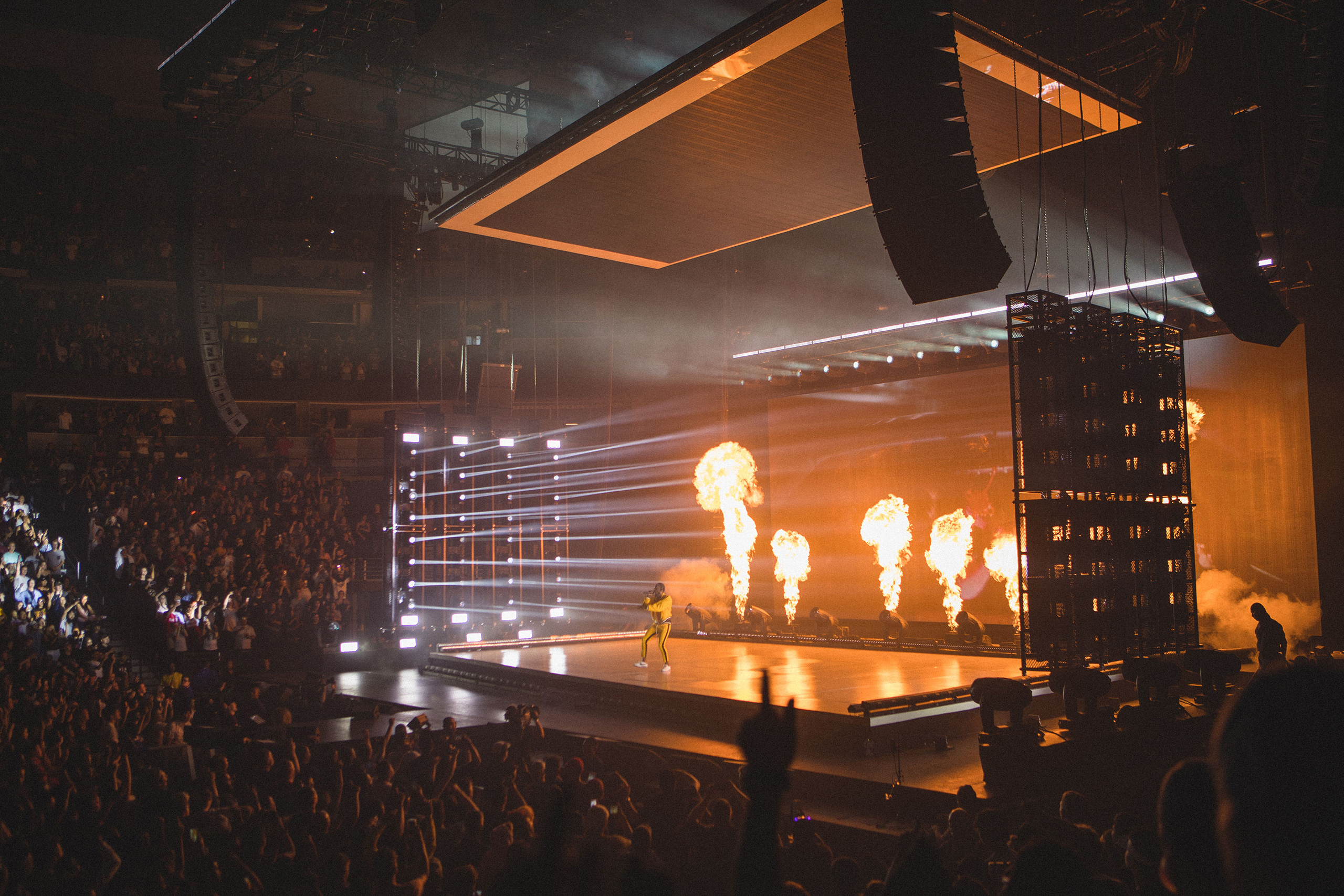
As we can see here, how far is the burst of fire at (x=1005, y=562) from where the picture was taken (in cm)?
1892

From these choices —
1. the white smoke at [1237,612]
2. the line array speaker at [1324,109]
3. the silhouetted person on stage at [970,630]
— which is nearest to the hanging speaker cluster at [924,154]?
the line array speaker at [1324,109]

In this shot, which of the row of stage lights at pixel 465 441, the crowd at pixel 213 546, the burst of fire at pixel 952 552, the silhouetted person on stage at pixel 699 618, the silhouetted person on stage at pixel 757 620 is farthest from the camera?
the silhouetted person on stage at pixel 699 618

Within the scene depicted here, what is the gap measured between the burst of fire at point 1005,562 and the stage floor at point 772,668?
7.03 feet

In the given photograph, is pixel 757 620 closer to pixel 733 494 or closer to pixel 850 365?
pixel 733 494

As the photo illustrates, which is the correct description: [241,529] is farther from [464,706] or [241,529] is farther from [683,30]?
[683,30]

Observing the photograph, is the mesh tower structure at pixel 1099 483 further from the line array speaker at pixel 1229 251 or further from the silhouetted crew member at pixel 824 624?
the silhouetted crew member at pixel 824 624

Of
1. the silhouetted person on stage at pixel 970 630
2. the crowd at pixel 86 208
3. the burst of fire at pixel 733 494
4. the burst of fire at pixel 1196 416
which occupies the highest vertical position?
the crowd at pixel 86 208

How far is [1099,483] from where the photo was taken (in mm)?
9906

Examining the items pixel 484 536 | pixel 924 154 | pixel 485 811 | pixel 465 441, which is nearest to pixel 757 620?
pixel 484 536

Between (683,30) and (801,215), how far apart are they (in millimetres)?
3966

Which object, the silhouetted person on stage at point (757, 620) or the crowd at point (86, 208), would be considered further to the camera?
the crowd at point (86, 208)

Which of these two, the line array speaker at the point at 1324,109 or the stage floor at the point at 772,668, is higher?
the line array speaker at the point at 1324,109

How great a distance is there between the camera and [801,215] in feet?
54.6

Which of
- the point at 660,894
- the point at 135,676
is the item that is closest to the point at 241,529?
the point at 135,676
